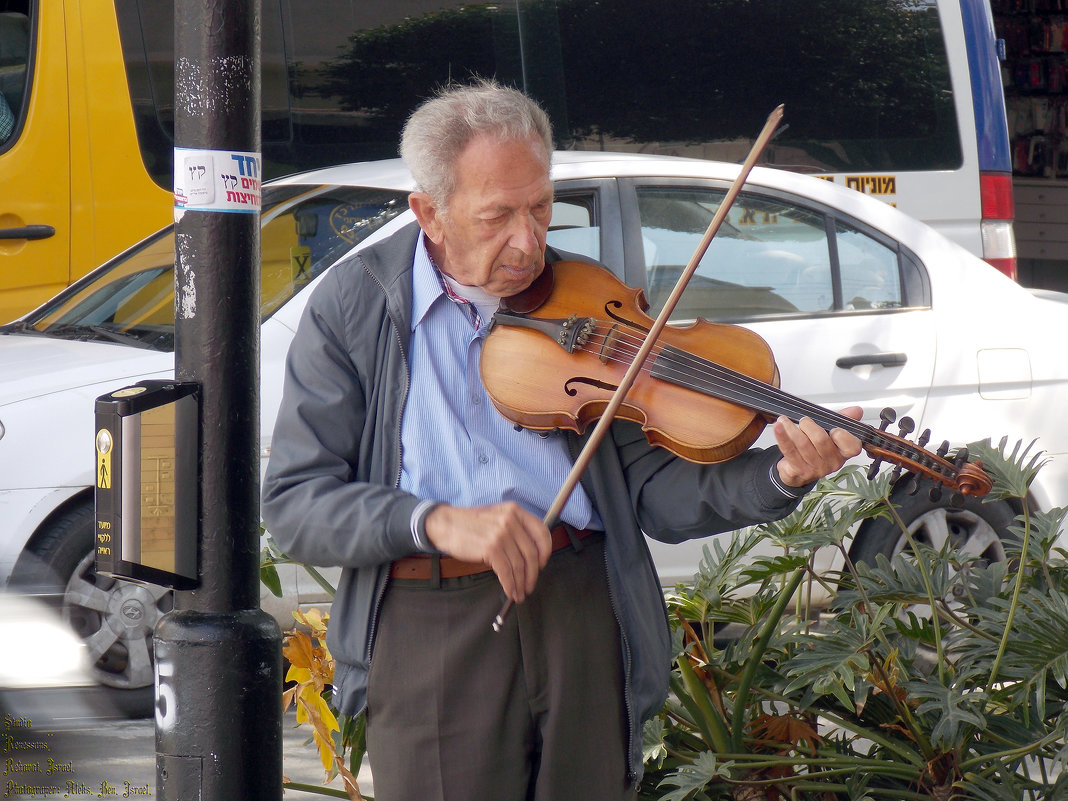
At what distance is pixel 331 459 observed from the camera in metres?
1.91

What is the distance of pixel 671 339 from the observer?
2174 millimetres

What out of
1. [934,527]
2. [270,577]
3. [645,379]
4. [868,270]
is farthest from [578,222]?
[645,379]

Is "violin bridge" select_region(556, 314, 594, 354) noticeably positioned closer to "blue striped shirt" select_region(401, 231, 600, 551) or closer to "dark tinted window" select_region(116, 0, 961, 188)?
"blue striped shirt" select_region(401, 231, 600, 551)

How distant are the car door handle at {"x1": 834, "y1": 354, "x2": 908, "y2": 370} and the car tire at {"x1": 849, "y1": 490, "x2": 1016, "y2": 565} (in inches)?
16.0

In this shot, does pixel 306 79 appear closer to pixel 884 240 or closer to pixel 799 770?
pixel 884 240

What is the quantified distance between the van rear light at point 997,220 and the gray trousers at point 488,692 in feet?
14.3

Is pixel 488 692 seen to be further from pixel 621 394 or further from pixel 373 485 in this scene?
pixel 621 394

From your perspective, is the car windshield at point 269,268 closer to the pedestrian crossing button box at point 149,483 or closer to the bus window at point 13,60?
the bus window at point 13,60

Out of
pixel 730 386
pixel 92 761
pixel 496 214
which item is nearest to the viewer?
pixel 496 214

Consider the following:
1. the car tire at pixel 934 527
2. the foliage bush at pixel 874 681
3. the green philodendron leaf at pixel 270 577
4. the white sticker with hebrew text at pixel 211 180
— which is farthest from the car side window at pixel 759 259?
the white sticker with hebrew text at pixel 211 180

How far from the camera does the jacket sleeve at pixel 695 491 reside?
1935mm

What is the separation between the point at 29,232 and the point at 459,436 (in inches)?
155

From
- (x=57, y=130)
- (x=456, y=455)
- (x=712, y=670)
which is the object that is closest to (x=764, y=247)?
(x=712, y=670)

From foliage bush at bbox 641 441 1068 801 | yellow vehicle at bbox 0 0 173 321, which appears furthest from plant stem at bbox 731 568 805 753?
yellow vehicle at bbox 0 0 173 321
